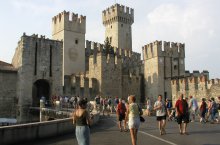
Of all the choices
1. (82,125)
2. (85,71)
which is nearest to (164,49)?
(85,71)

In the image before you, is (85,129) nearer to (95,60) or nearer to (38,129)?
(38,129)

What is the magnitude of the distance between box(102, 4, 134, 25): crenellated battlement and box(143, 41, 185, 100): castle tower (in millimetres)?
19043

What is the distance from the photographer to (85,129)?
7797 millimetres

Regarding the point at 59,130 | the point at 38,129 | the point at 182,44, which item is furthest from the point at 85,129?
the point at 182,44

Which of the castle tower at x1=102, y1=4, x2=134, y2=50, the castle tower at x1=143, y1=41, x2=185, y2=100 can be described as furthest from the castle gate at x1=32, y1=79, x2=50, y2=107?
the castle tower at x1=102, y1=4, x2=134, y2=50

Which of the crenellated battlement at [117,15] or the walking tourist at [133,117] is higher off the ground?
the crenellated battlement at [117,15]

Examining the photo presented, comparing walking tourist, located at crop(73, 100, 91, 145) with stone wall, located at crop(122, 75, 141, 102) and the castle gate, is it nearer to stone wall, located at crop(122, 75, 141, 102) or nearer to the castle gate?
the castle gate

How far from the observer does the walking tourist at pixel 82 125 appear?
777 centimetres

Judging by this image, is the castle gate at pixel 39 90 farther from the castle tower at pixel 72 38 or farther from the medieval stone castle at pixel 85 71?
the castle tower at pixel 72 38

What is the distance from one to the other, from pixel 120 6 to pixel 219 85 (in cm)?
3771

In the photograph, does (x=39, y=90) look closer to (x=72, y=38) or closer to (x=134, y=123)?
(x=72, y=38)

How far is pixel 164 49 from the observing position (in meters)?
44.9

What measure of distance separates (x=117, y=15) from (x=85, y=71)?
2024 centimetres

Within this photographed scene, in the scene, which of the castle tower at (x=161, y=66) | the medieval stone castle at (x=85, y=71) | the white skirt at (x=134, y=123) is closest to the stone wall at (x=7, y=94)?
the medieval stone castle at (x=85, y=71)
